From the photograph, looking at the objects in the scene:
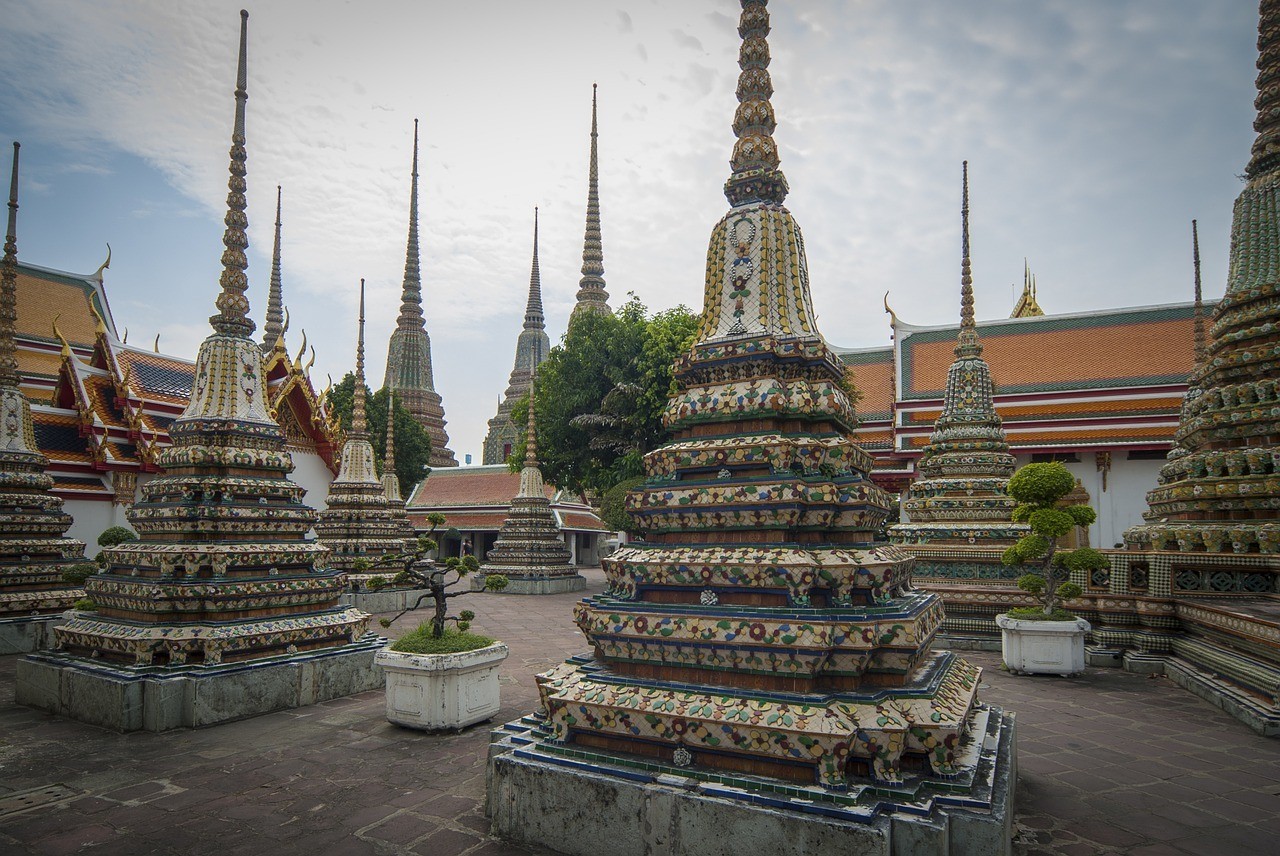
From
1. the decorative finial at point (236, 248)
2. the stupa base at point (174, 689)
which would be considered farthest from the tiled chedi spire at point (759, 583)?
the decorative finial at point (236, 248)

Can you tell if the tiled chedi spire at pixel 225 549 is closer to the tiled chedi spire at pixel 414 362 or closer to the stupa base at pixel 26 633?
the stupa base at pixel 26 633

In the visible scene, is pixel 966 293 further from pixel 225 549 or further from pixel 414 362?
pixel 414 362

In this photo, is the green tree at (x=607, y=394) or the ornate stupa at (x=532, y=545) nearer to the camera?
the green tree at (x=607, y=394)

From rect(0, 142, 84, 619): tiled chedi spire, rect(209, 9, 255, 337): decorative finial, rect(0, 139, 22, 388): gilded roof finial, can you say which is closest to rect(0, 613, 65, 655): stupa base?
rect(0, 142, 84, 619): tiled chedi spire

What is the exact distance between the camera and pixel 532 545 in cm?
2602

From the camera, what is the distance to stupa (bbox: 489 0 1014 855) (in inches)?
159

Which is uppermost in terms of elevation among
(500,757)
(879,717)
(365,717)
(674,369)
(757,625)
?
(674,369)

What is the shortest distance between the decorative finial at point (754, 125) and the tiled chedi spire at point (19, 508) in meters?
12.3

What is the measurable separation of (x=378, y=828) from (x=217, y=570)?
4.82m

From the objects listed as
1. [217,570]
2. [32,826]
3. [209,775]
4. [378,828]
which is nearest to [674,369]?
[378,828]

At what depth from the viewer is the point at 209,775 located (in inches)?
238

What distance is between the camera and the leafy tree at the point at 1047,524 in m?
10.3

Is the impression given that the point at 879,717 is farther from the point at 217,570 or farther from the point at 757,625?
the point at 217,570

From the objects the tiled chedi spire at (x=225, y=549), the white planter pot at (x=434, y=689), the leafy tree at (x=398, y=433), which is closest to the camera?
the white planter pot at (x=434, y=689)
